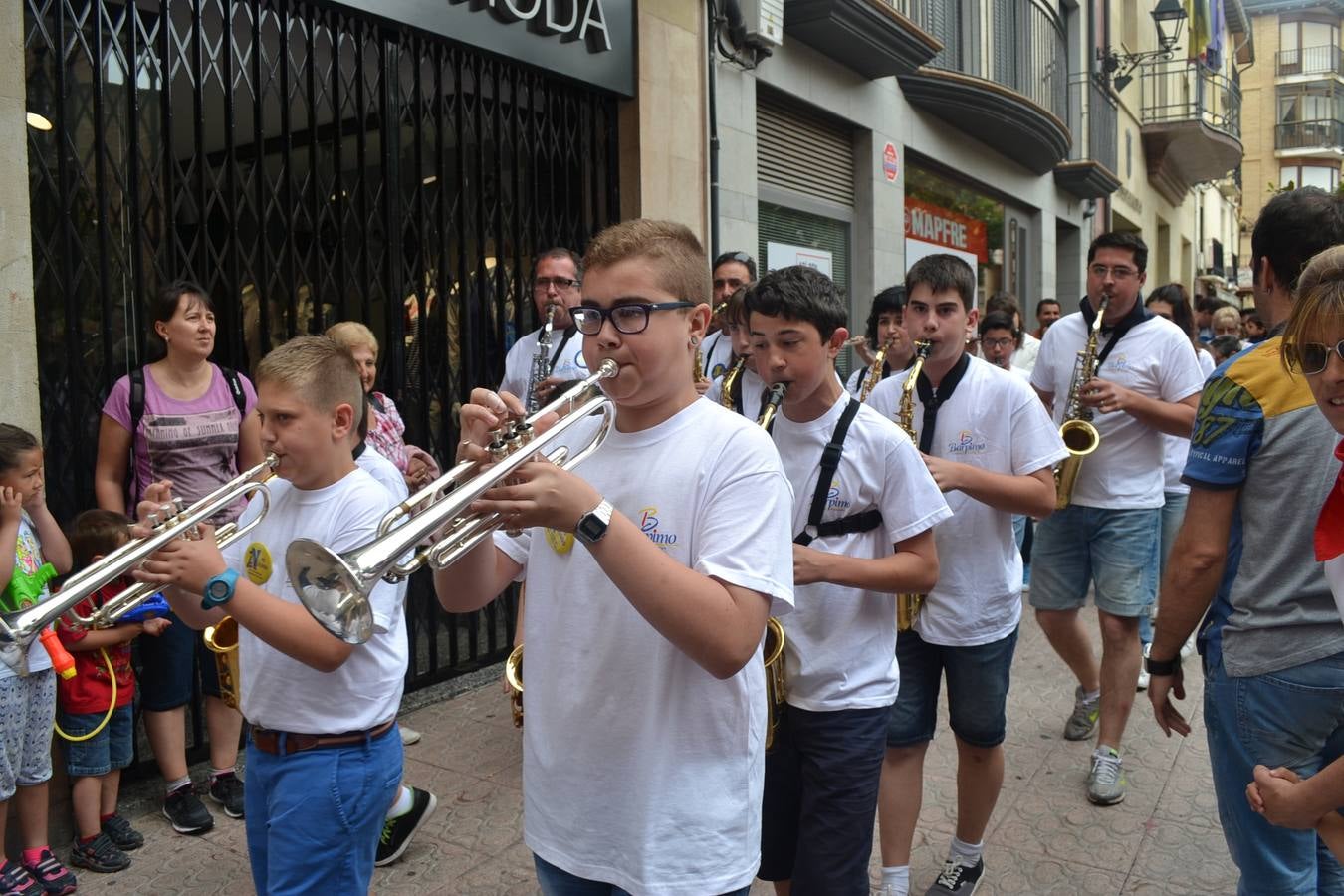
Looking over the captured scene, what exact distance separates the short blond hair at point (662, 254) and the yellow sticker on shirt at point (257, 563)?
1.24 m

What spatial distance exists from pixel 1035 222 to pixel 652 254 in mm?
15824

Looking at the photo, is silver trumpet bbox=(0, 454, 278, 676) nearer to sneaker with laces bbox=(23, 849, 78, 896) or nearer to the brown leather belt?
the brown leather belt

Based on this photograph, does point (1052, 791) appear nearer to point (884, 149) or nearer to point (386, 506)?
point (386, 506)

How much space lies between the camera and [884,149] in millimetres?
10891

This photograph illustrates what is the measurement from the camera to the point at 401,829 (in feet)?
13.2

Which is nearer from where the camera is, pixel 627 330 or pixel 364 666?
pixel 627 330

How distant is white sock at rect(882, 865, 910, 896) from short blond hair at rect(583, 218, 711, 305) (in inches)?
84.4

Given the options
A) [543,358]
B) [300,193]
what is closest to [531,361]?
[543,358]

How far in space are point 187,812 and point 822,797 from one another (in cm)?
282

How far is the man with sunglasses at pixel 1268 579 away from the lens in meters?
2.33

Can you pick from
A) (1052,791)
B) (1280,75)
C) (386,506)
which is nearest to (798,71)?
(1052,791)

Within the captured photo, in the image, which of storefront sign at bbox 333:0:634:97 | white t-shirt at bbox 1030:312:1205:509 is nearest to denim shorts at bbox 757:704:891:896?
white t-shirt at bbox 1030:312:1205:509

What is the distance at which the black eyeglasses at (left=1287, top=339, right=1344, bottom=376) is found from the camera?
2021 millimetres

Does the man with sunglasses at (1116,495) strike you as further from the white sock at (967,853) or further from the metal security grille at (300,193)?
the metal security grille at (300,193)
